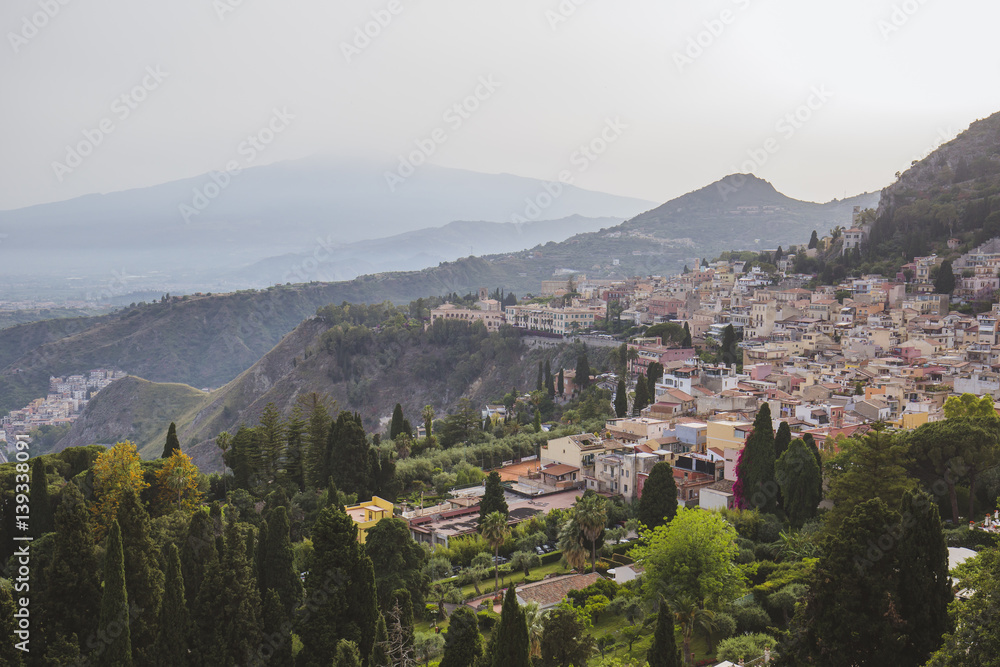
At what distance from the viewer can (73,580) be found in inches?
605

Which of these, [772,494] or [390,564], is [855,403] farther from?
[390,564]

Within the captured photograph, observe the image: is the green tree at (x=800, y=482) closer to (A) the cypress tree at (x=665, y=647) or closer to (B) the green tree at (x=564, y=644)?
(B) the green tree at (x=564, y=644)

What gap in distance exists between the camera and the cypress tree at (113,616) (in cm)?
1438

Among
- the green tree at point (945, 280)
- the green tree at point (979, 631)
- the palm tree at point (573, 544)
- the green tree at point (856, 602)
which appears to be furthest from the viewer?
the green tree at point (945, 280)

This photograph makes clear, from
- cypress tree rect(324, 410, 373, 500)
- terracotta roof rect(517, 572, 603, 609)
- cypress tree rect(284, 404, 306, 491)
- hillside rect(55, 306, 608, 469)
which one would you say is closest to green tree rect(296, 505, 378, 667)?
terracotta roof rect(517, 572, 603, 609)

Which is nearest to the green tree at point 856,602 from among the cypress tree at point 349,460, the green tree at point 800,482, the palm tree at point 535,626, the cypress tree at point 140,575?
the palm tree at point 535,626

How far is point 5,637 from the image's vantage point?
1301 cm

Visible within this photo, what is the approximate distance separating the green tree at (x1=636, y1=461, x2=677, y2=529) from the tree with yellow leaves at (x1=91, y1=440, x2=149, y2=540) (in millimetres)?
14939

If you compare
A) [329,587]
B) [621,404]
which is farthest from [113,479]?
[621,404]

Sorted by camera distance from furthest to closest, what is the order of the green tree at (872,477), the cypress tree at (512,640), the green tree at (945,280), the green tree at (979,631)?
the green tree at (945,280) < the green tree at (872,477) < the cypress tree at (512,640) < the green tree at (979,631)

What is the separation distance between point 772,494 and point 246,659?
1632cm

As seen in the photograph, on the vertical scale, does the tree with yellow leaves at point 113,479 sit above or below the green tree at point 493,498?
above

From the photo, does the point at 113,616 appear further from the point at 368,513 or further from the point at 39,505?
the point at 368,513

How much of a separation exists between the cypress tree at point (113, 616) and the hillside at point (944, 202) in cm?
6478
